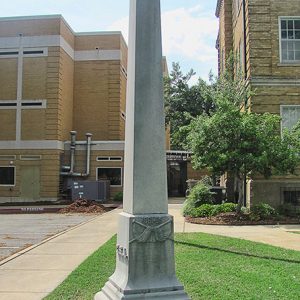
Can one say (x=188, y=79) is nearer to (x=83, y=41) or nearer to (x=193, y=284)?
(x=83, y=41)

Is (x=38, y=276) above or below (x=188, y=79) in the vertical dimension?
below

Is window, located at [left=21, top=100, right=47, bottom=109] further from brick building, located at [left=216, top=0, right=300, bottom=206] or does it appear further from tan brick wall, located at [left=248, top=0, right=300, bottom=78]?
tan brick wall, located at [left=248, top=0, right=300, bottom=78]

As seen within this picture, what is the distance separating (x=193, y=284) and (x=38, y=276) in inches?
116

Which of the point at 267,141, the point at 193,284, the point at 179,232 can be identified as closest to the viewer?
the point at 193,284

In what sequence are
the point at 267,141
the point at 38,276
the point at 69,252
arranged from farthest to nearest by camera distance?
the point at 267,141, the point at 69,252, the point at 38,276

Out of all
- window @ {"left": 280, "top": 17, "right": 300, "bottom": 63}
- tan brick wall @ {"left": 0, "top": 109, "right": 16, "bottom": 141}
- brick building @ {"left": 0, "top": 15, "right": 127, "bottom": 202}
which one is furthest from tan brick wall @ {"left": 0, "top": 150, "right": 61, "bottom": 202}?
window @ {"left": 280, "top": 17, "right": 300, "bottom": 63}

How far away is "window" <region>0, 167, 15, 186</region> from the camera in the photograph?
3384cm

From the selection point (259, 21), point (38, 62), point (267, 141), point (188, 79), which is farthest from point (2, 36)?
point (267, 141)

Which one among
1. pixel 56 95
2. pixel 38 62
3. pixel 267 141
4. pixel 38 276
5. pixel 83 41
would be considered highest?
pixel 83 41

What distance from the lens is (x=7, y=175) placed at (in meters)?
33.9

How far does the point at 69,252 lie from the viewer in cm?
1115

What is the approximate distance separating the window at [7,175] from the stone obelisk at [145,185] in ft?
96.3

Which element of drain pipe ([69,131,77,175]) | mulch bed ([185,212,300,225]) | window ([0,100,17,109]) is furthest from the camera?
window ([0,100,17,109])

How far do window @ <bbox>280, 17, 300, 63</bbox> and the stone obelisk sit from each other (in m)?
15.1
